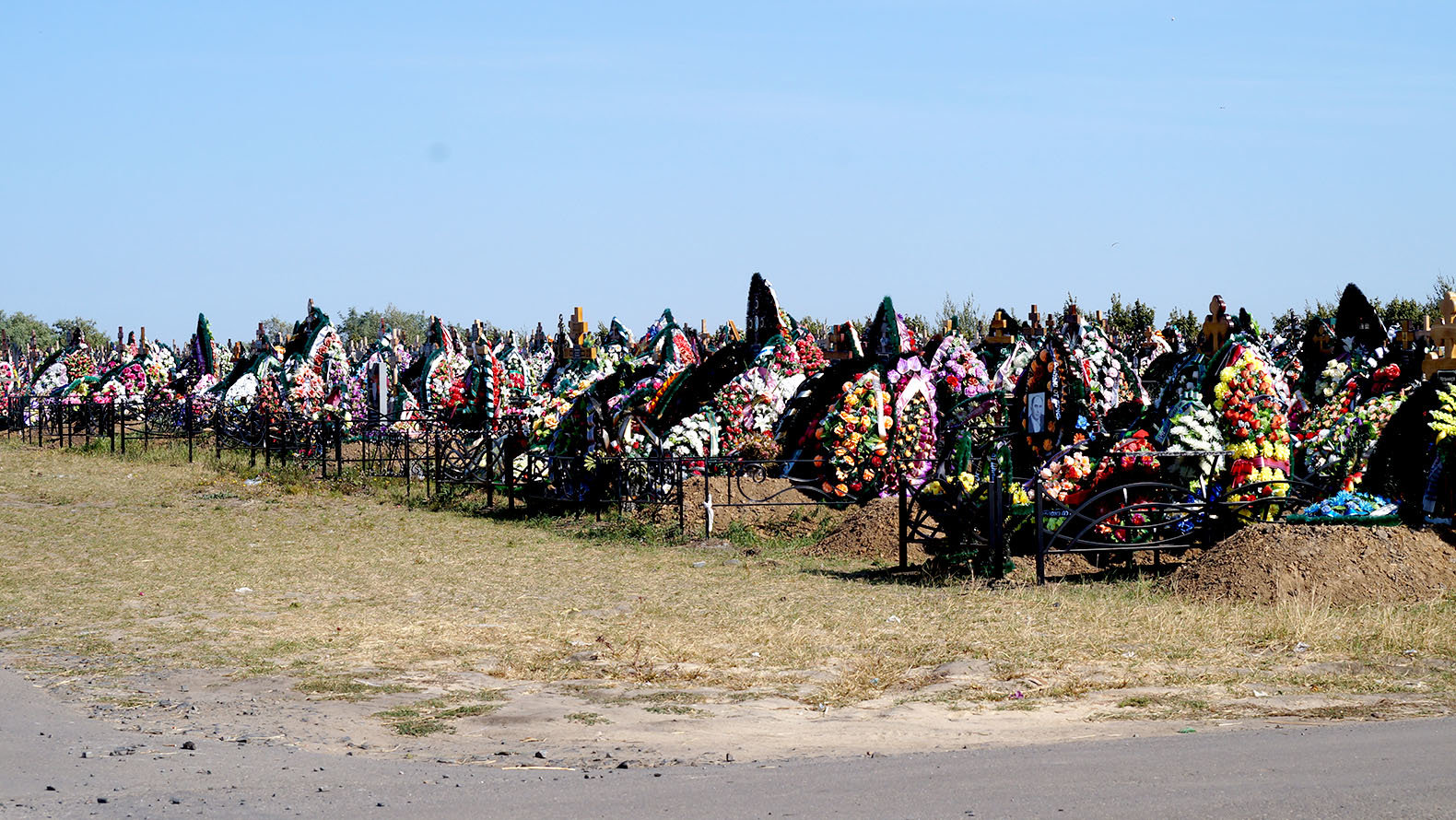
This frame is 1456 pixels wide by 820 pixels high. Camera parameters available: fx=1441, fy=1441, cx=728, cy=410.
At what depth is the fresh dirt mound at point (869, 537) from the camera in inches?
578

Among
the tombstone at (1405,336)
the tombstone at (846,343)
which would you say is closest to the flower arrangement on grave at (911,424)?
the tombstone at (846,343)

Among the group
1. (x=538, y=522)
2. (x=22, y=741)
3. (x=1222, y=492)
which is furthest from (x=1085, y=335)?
(x=22, y=741)

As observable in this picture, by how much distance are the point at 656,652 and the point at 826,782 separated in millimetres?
3481

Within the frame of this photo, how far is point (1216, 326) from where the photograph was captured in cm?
1455

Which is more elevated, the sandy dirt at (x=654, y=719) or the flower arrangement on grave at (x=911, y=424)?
the flower arrangement on grave at (x=911, y=424)

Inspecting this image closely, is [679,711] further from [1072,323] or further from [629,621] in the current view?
[1072,323]

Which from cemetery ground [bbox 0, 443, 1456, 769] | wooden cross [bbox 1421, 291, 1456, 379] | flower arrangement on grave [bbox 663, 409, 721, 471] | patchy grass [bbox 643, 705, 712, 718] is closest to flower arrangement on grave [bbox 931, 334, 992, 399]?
flower arrangement on grave [bbox 663, 409, 721, 471]

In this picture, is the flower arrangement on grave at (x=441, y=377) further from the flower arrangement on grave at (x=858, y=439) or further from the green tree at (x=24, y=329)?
the green tree at (x=24, y=329)

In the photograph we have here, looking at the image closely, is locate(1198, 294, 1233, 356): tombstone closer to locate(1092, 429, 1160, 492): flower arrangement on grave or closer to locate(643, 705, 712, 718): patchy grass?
locate(1092, 429, 1160, 492): flower arrangement on grave

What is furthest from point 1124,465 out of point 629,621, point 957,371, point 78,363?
point 78,363

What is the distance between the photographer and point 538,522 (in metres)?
18.2

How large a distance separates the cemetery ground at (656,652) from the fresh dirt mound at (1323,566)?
0.33 meters

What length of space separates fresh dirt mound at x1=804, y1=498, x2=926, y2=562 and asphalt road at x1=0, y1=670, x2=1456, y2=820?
25.4 ft

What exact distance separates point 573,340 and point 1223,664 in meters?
17.9
